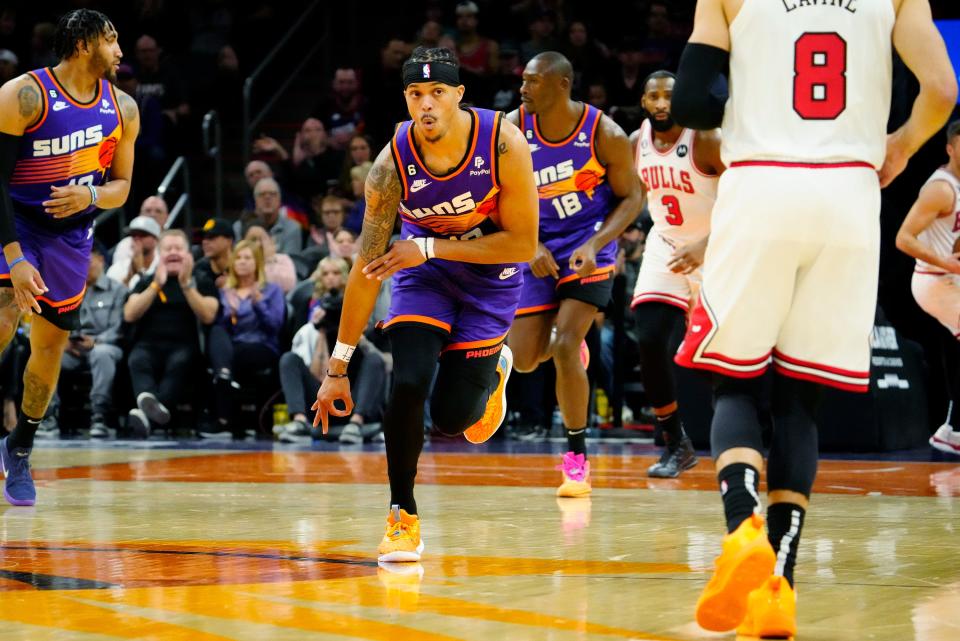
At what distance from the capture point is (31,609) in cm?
347

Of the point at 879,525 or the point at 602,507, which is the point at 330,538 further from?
the point at 879,525

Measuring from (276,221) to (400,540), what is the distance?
8627 millimetres

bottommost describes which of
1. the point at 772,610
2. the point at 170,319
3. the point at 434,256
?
the point at 772,610

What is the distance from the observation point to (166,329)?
10891mm

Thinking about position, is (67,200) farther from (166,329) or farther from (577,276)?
(166,329)

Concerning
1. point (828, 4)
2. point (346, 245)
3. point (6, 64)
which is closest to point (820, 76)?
point (828, 4)

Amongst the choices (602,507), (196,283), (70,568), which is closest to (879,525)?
(602,507)

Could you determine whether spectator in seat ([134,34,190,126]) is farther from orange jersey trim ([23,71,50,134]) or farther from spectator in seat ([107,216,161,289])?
orange jersey trim ([23,71,50,134])

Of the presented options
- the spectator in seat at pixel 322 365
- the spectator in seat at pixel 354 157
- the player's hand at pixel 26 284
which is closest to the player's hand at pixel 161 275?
the spectator in seat at pixel 322 365

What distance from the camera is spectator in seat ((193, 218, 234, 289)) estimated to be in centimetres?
1122

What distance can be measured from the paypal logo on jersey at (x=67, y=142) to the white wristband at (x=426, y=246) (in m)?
2.14

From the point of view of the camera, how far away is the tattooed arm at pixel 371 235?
446 cm

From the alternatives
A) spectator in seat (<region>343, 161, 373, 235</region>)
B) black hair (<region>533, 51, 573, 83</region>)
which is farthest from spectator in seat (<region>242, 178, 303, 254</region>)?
A: black hair (<region>533, 51, 573, 83</region>)

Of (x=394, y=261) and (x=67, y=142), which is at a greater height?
(x=67, y=142)
